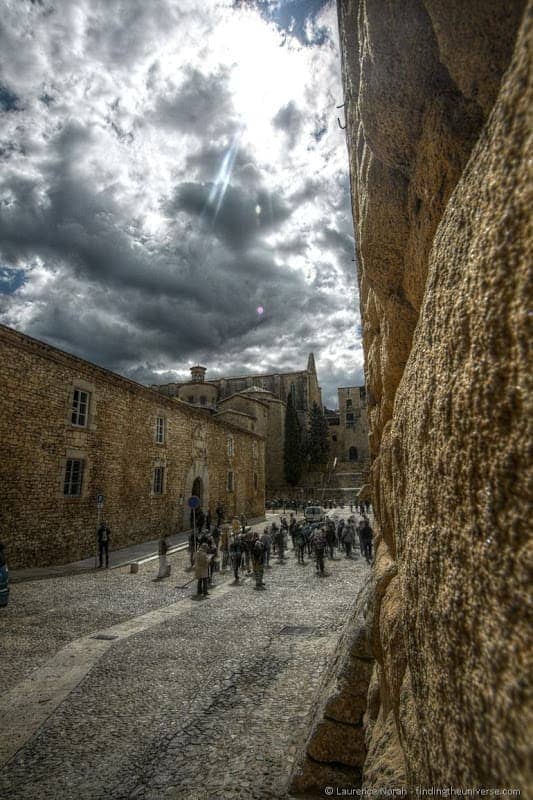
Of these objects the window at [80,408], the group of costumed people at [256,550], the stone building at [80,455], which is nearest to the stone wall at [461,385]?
the group of costumed people at [256,550]

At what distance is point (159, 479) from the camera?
17.9 m

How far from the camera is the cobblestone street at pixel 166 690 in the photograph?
122 inches

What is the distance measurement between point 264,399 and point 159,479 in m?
30.9

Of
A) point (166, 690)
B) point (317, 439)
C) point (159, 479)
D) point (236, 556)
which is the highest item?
point (317, 439)

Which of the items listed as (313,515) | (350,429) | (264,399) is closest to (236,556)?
(313,515)

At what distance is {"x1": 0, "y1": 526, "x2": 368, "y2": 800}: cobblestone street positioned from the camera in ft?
10.2

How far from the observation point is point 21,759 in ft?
11.0

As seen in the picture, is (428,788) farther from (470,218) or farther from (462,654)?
(470,218)

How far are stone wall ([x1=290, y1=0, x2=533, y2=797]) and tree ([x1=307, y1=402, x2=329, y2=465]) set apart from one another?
1968 inches

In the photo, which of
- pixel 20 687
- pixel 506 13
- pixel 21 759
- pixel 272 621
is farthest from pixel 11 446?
pixel 506 13

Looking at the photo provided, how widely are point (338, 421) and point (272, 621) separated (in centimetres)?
5433

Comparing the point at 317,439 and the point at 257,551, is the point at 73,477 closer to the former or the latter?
the point at 257,551

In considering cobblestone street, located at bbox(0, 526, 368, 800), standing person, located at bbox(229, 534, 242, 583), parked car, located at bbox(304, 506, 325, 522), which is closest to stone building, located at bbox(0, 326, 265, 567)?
cobblestone street, located at bbox(0, 526, 368, 800)

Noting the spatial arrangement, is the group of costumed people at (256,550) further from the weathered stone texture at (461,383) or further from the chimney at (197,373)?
the chimney at (197,373)
